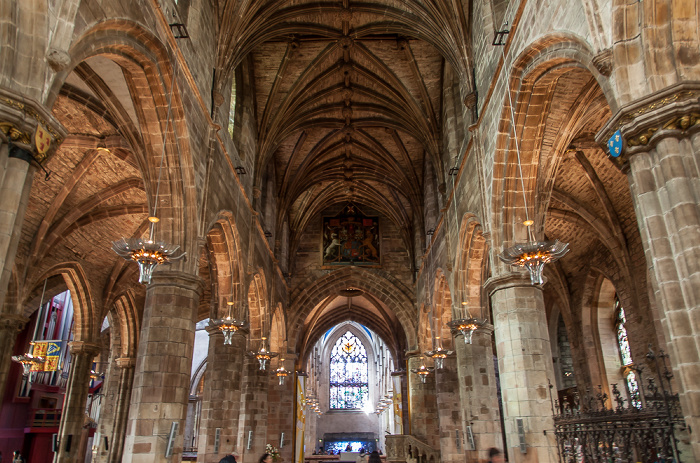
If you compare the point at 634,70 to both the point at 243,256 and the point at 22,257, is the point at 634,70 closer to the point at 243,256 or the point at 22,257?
the point at 243,256

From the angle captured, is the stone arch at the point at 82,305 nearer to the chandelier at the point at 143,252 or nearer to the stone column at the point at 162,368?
the stone column at the point at 162,368

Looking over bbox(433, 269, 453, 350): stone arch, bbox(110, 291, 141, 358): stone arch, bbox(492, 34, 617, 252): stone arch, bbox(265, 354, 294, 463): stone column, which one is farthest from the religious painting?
bbox(492, 34, 617, 252): stone arch

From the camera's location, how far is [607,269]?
56.8 ft

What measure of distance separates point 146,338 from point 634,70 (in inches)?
343

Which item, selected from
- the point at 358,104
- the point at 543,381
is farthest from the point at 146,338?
the point at 358,104

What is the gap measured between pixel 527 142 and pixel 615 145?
4.49 metres

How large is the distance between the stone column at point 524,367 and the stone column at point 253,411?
31.5ft

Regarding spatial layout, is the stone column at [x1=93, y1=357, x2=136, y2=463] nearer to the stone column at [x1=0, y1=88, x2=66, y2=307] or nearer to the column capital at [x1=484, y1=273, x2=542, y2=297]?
the column capital at [x1=484, y1=273, x2=542, y2=297]

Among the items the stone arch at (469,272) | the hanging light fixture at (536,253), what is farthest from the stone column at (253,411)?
the hanging light fixture at (536,253)

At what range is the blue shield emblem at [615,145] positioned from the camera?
18.7 feet

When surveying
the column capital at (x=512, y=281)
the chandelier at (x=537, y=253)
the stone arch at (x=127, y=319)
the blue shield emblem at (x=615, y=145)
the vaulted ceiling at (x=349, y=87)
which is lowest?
the chandelier at (x=537, y=253)

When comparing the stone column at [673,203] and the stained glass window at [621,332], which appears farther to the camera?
the stained glass window at [621,332]

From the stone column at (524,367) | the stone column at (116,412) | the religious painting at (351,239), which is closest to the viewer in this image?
the stone column at (524,367)

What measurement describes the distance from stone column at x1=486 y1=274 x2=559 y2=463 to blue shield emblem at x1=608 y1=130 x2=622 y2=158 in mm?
4450
